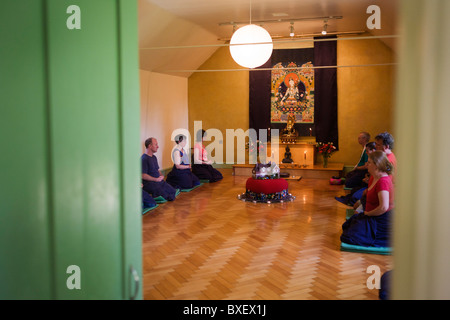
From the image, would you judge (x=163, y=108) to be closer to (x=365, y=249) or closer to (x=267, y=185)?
(x=267, y=185)

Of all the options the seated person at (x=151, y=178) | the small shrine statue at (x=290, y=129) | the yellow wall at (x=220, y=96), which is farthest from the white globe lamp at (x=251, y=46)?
the yellow wall at (x=220, y=96)

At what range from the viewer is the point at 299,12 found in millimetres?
7945

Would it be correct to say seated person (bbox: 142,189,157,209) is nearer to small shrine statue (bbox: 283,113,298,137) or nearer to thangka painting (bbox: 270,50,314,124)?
small shrine statue (bbox: 283,113,298,137)

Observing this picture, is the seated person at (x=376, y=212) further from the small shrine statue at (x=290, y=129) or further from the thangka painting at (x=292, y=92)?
the thangka painting at (x=292, y=92)

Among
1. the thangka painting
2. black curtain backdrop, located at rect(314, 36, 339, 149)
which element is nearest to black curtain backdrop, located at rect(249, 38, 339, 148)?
black curtain backdrop, located at rect(314, 36, 339, 149)

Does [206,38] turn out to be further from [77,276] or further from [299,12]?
[77,276]

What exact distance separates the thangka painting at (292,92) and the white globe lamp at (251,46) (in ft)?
18.8

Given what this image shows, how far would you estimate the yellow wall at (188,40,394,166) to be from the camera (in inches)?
399

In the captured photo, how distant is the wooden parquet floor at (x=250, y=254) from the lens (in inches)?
147

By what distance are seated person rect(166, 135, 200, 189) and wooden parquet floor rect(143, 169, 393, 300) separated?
3.46ft

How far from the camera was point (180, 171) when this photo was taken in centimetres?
856

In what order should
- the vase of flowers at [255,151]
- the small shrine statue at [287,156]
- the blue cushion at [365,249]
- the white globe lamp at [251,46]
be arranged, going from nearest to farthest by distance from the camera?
the blue cushion at [365,249]
the white globe lamp at [251,46]
the small shrine statue at [287,156]
the vase of flowers at [255,151]
